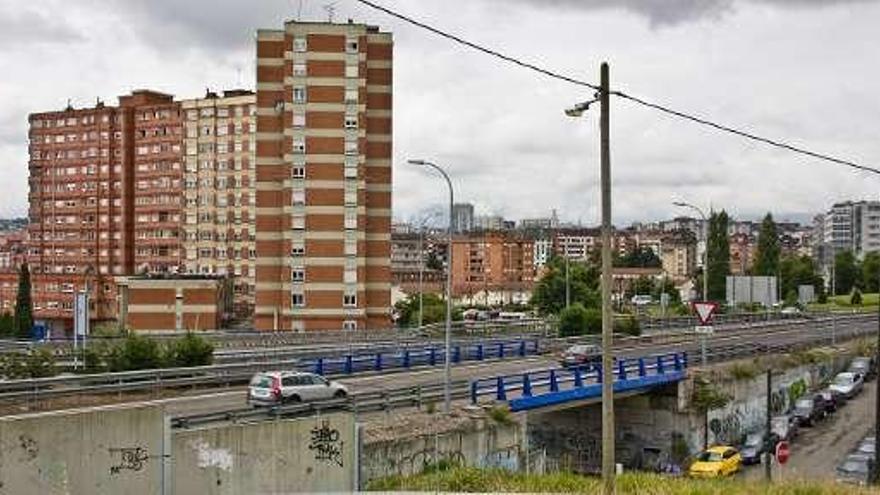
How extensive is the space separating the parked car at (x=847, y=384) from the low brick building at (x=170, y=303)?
2066 inches

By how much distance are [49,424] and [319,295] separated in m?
64.7

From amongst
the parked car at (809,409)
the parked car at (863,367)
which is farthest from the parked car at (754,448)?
the parked car at (863,367)

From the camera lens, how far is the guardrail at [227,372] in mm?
29078

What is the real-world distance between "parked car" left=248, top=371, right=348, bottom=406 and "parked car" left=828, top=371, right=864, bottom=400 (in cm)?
4087

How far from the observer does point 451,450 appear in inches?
1142

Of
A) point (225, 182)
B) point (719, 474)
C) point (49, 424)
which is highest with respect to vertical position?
point (225, 182)

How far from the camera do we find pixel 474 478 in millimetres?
20453

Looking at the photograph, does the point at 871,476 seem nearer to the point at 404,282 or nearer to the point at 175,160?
the point at 175,160

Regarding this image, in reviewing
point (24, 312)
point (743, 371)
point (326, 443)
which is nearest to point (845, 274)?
point (743, 371)

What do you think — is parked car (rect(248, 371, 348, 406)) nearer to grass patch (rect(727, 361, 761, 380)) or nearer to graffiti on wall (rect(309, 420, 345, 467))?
graffiti on wall (rect(309, 420, 345, 467))

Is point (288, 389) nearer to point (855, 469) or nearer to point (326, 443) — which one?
point (326, 443)

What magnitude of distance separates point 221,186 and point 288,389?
96.0 metres

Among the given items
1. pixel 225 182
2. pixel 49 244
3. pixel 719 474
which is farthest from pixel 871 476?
pixel 49 244

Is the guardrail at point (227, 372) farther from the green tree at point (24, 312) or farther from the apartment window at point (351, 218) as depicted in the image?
the green tree at point (24, 312)
